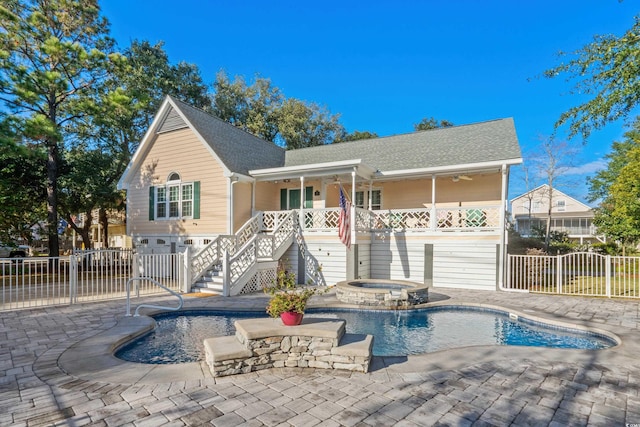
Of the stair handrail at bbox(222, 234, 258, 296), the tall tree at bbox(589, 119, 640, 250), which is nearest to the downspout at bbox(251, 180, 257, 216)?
the stair handrail at bbox(222, 234, 258, 296)

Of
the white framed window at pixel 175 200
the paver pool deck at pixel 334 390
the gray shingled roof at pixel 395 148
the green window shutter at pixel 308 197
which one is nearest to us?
the paver pool deck at pixel 334 390

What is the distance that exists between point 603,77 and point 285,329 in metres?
10.7

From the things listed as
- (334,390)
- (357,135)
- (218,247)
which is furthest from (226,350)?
(357,135)

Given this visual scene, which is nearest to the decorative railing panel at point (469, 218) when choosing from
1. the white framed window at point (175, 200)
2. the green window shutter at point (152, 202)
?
the white framed window at point (175, 200)

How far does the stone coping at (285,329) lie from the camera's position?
5.02 metres

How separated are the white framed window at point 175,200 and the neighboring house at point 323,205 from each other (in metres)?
0.05

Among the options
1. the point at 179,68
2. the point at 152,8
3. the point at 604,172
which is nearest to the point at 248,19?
the point at 152,8

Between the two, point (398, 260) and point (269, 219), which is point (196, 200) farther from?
point (398, 260)

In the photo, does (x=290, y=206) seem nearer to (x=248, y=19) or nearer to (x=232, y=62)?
(x=248, y=19)

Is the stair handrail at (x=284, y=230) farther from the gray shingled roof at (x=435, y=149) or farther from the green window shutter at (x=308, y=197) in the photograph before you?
the gray shingled roof at (x=435, y=149)

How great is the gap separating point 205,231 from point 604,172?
126 feet

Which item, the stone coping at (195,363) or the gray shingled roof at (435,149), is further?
the gray shingled roof at (435,149)

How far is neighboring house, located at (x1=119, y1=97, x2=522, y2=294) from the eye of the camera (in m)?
12.9

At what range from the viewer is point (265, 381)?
462 centimetres
